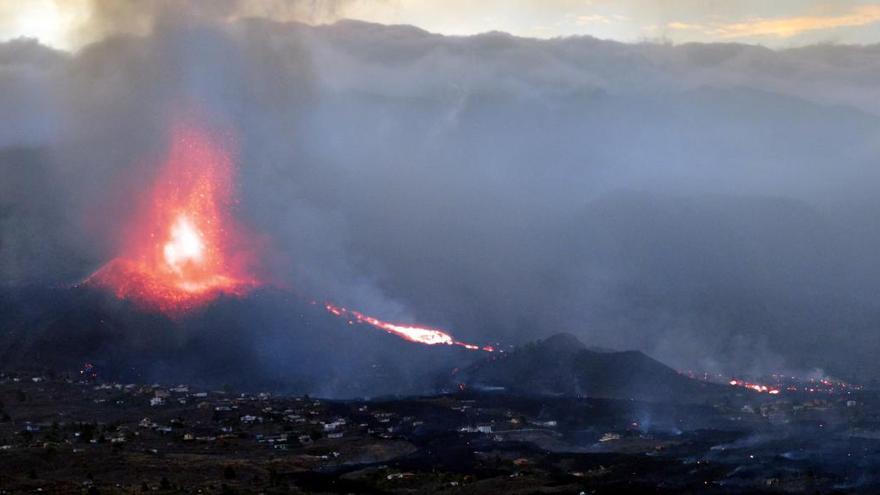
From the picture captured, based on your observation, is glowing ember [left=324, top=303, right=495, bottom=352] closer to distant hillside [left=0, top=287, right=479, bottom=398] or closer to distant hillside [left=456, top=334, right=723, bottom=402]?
distant hillside [left=0, top=287, right=479, bottom=398]

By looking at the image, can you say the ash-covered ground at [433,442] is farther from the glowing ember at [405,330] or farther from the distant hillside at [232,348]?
the glowing ember at [405,330]

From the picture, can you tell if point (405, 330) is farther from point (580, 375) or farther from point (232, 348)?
point (580, 375)

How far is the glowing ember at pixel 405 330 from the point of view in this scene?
5643 inches

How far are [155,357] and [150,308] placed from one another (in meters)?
6.15

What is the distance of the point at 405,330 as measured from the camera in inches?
5758

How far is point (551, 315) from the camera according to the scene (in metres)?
172

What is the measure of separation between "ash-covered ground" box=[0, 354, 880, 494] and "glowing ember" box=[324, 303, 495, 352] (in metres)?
19.5

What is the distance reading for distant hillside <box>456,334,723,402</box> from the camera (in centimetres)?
11588

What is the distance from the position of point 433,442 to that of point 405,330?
49.7 metres

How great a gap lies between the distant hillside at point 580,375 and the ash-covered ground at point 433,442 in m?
3.36

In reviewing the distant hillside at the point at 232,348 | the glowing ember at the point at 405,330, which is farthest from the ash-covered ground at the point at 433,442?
the glowing ember at the point at 405,330

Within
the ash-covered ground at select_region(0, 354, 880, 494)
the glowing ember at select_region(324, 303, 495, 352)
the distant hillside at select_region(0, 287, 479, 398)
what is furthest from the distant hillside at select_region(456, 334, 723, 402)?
the glowing ember at select_region(324, 303, 495, 352)

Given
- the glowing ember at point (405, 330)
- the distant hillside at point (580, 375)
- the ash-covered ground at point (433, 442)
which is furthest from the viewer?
the glowing ember at point (405, 330)

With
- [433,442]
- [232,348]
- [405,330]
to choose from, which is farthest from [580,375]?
[232,348]
